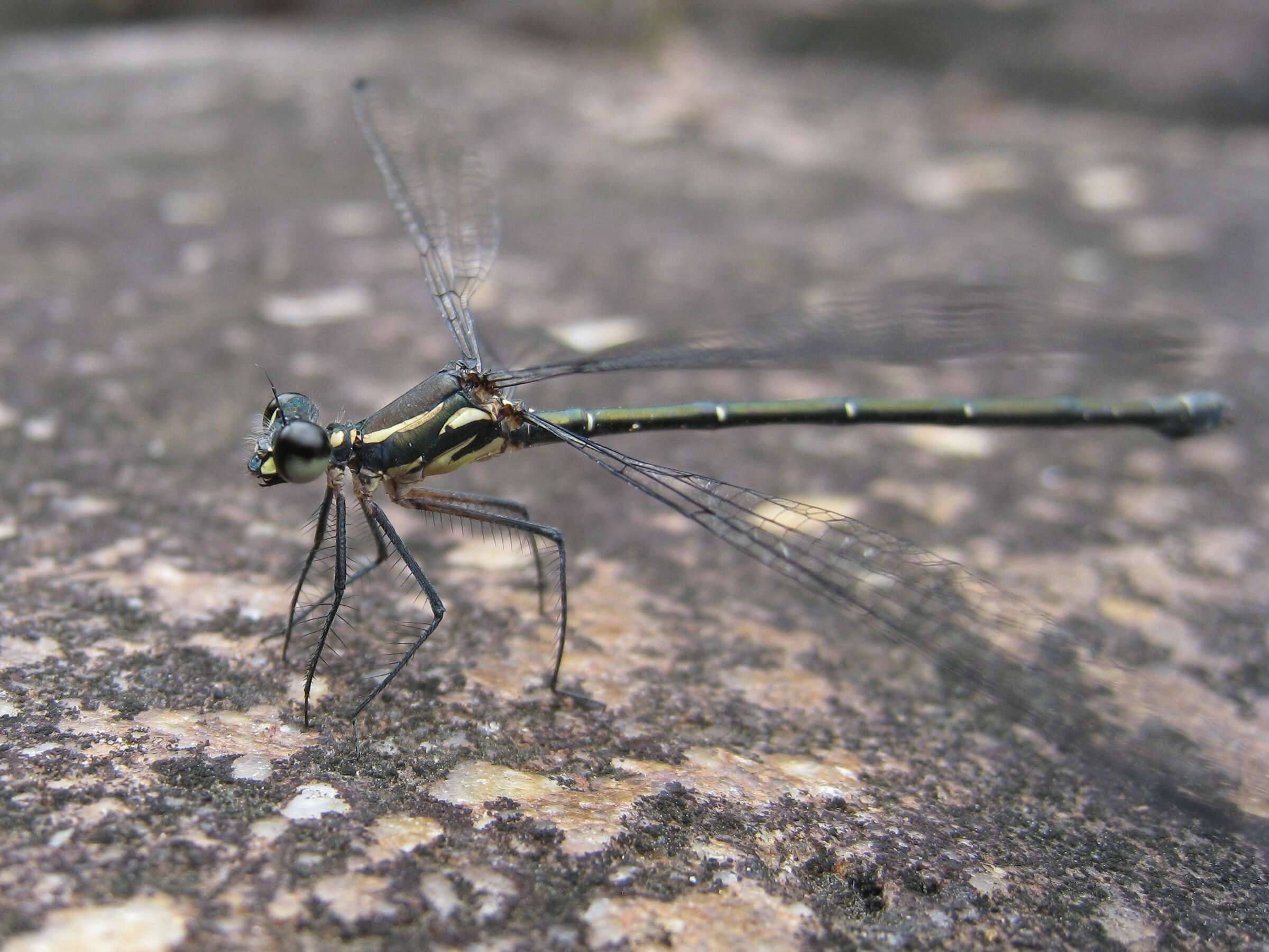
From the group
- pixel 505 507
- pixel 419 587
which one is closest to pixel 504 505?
pixel 505 507

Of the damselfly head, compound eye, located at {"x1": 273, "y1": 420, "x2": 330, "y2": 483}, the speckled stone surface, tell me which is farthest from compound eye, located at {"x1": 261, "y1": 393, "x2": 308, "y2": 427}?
the speckled stone surface

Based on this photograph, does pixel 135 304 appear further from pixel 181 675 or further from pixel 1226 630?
pixel 1226 630

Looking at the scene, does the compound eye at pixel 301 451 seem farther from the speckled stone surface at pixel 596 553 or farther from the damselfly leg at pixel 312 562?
the speckled stone surface at pixel 596 553

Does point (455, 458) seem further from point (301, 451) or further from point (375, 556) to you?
point (301, 451)

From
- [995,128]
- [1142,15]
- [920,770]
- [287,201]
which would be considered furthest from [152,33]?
[920,770]

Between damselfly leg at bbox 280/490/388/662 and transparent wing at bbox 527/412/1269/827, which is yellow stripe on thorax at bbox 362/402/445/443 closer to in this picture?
damselfly leg at bbox 280/490/388/662
